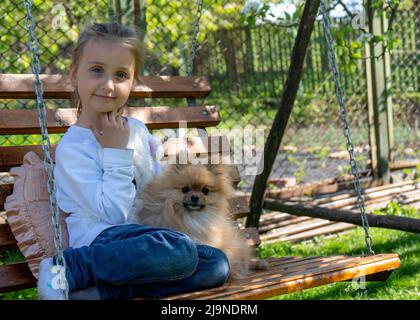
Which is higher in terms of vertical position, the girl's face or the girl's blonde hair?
the girl's blonde hair

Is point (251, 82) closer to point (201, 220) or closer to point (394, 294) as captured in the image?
point (394, 294)

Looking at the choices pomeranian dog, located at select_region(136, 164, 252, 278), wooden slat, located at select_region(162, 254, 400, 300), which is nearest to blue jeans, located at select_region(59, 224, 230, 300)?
wooden slat, located at select_region(162, 254, 400, 300)

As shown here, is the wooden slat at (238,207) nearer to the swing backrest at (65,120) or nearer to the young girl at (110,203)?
the swing backrest at (65,120)

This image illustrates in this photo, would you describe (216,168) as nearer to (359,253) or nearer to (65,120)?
(65,120)

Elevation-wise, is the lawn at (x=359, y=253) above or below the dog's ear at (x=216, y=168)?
below

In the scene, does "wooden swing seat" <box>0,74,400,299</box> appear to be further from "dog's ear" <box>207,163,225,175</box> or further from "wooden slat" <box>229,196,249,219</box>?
"dog's ear" <box>207,163,225,175</box>

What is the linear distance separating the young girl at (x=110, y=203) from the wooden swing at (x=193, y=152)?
0.51 feet

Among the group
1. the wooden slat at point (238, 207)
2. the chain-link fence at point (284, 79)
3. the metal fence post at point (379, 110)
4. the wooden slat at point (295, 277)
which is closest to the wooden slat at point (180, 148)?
the wooden slat at point (238, 207)

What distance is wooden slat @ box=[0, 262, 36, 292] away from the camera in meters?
3.05

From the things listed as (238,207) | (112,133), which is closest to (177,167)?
(112,133)

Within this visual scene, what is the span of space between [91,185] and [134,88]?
4.48 ft

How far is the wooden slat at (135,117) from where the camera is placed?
3553 millimetres

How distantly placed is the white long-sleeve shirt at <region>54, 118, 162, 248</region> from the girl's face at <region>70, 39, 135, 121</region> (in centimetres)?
16
